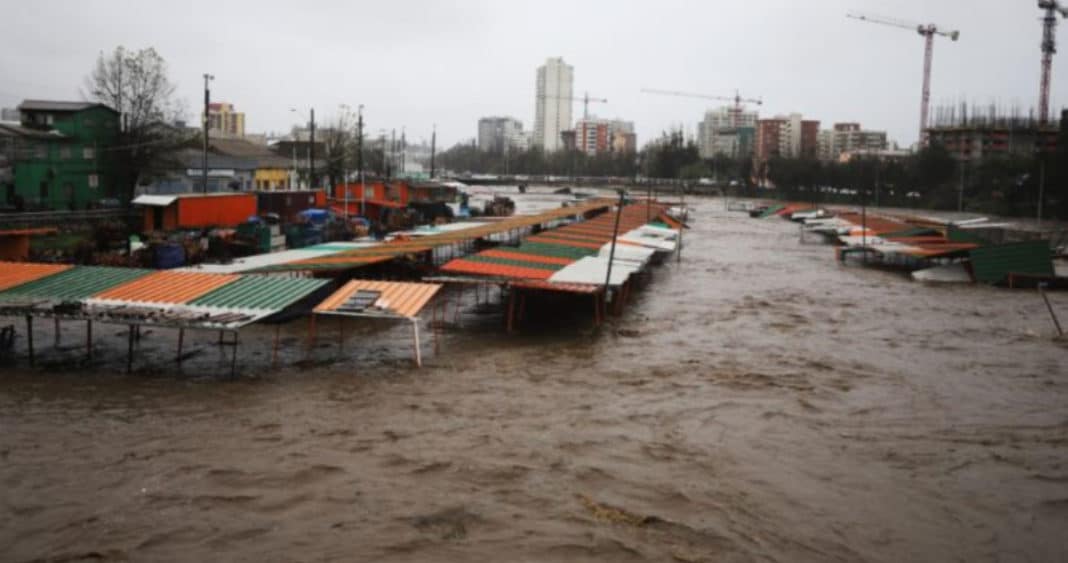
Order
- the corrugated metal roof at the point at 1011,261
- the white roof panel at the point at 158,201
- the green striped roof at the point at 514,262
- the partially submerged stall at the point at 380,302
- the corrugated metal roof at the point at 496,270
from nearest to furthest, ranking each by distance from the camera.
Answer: the partially submerged stall at the point at 380,302, the corrugated metal roof at the point at 496,270, the green striped roof at the point at 514,262, the corrugated metal roof at the point at 1011,261, the white roof panel at the point at 158,201

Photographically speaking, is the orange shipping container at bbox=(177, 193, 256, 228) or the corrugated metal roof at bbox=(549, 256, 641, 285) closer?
the corrugated metal roof at bbox=(549, 256, 641, 285)

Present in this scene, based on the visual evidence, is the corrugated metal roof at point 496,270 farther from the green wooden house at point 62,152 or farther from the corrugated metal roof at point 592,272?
the green wooden house at point 62,152

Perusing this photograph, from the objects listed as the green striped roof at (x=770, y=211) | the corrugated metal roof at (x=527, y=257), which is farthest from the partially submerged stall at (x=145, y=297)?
the green striped roof at (x=770, y=211)

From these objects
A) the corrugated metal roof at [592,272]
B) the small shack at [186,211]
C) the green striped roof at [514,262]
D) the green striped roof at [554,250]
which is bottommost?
the corrugated metal roof at [592,272]

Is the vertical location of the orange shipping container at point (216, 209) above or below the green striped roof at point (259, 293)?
above

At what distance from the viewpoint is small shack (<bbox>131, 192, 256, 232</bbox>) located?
26.3m

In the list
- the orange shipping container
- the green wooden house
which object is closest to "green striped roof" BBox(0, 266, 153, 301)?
the orange shipping container

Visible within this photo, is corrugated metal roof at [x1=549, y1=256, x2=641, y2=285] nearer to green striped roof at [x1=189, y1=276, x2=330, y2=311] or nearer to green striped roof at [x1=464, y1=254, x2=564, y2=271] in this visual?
green striped roof at [x1=464, y1=254, x2=564, y2=271]

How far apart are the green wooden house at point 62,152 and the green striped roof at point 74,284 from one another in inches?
804

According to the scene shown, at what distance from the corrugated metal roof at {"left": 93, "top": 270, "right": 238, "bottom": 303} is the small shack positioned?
13212 mm

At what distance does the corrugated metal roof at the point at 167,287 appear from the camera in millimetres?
12719

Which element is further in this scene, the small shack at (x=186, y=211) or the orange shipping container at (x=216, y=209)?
the orange shipping container at (x=216, y=209)

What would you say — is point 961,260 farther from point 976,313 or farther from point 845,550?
point 845,550

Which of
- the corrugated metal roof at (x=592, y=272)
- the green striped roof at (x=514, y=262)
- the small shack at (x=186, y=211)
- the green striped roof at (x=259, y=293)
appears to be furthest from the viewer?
the small shack at (x=186, y=211)
